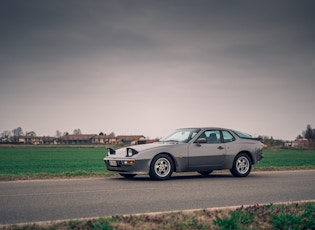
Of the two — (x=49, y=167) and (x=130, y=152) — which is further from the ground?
(x=130, y=152)

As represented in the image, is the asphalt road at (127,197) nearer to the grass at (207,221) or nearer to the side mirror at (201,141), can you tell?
the grass at (207,221)

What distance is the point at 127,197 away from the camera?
27.0 ft

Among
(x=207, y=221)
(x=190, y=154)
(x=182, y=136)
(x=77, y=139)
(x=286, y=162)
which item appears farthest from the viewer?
(x=77, y=139)

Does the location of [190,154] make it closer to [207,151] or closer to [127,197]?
[207,151]

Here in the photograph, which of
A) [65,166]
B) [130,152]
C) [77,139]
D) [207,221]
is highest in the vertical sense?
[77,139]

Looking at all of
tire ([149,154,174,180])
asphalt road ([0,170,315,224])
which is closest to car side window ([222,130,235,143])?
tire ([149,154,174,180])

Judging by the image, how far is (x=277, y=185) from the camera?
10648 millimetres

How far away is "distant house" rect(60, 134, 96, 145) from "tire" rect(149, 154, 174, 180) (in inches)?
6553

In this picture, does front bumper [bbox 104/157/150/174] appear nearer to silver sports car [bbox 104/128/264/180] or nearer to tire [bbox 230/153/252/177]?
silver sports car [bbox 104/128/264/180]

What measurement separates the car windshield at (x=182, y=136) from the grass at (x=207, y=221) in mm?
6304

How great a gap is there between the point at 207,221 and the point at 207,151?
278 inches

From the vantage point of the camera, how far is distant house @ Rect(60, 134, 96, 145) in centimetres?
17646

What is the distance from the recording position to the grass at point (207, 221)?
5.29m

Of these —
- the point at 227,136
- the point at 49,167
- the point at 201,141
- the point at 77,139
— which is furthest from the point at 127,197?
the point at 77,139
